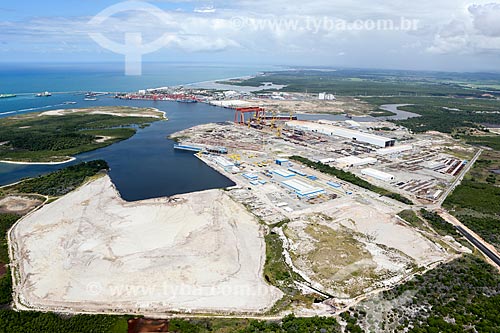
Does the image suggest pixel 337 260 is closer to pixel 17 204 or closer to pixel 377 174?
pixel 377 174

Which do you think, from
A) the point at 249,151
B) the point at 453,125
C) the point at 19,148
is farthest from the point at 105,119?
the point at 453,125

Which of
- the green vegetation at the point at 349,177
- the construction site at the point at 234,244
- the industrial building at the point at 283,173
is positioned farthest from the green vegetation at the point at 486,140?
the industrial building at the point at 283,173

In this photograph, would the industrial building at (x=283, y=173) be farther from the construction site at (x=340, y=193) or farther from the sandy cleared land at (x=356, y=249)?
the sandy cleared land at (x=356, y=249)

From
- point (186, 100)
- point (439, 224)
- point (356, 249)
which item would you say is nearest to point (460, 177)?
point (439, 224)

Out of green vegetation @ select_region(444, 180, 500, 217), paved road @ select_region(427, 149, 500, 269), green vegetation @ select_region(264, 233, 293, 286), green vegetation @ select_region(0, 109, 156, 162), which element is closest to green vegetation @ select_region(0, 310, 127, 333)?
green vegetation @ select_region(264, 233, 293, 286)

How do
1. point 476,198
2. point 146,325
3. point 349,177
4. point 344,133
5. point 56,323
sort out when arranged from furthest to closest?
point 344,133, point 349,177, point 476,198, point 146,325, point 56,323
